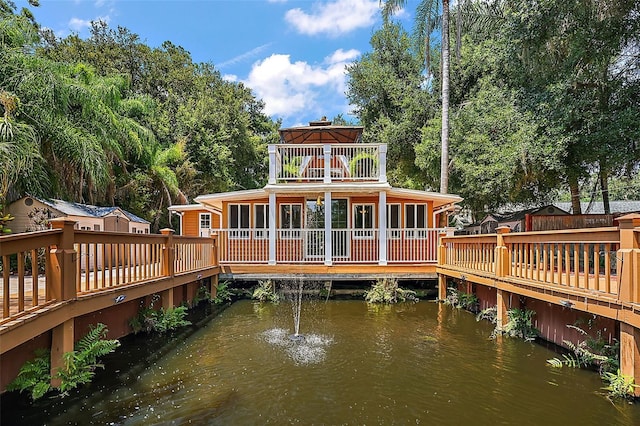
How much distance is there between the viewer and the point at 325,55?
95.5ft

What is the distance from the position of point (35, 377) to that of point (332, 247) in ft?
28.1

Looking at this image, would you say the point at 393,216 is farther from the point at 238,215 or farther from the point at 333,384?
the point at 333,384

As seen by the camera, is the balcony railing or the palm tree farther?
the palm tree

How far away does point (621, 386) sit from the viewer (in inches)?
174

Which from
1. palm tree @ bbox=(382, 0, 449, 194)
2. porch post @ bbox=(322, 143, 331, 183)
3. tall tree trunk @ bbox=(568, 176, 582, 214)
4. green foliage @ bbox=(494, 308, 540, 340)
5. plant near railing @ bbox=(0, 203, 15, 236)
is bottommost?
green foliage @ bbox=(494, 308, 540, 340)

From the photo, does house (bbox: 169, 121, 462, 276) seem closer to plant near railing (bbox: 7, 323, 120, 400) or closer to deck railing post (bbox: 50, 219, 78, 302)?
plant near railing (bbox: 7, 323, 120, 400)

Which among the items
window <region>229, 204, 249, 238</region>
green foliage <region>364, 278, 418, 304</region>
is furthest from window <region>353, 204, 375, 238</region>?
window <region>229, 204, 249, 238</region>

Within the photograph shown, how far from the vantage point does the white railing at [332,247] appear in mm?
11820

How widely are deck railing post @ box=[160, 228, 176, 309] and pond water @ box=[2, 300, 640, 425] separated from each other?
3.58ft

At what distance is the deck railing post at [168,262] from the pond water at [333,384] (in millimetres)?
1092

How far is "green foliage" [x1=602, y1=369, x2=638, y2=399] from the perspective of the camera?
434 cm

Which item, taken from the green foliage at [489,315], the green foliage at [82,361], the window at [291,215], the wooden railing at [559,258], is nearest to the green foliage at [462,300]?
the wooden railing at [559,258]

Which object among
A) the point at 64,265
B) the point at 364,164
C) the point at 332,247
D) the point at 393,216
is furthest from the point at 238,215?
the point at 64,265

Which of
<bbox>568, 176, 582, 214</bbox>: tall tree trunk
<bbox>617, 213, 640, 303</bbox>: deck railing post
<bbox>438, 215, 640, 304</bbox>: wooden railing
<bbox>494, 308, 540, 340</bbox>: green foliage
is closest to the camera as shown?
<bbox>617, 213, 640, 303</bbox>: deck railing post
